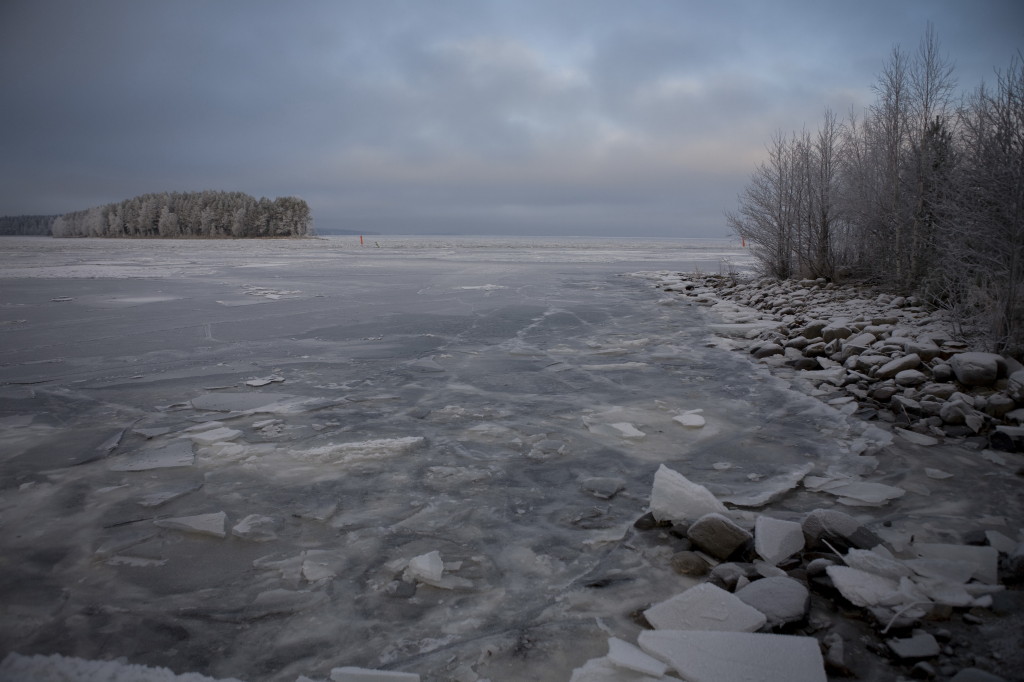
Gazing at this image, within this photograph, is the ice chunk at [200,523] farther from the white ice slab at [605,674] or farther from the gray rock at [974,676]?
the gray rock at [974,676]

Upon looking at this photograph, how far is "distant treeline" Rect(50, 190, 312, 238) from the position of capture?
7669cm

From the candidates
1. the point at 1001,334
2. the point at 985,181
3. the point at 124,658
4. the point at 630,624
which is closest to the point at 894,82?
the point at 985,181

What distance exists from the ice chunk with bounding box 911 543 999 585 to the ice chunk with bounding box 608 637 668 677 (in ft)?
4.15

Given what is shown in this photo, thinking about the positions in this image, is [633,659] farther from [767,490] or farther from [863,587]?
[767,490]

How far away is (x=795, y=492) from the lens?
281 centimetres

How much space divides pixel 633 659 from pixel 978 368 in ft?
13.6

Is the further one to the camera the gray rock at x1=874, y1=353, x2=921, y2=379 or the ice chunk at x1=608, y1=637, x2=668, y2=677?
the gray rock at x1=874, y1=353, x2=921, y2=379

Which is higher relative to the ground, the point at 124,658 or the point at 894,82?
the point at 894,82

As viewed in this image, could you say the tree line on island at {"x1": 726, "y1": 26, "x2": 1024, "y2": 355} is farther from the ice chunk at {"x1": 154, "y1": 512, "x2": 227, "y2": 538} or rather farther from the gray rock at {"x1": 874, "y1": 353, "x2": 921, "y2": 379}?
the ice chunk at {"x1": 154, "y1": 512, "x2": 227, "y2": 538}

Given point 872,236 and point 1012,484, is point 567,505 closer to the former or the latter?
point 1012,484

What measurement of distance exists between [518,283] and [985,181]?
10.4 metres

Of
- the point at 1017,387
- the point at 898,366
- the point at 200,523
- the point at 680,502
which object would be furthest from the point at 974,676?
the point at 898,366

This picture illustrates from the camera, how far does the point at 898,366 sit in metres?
4.54

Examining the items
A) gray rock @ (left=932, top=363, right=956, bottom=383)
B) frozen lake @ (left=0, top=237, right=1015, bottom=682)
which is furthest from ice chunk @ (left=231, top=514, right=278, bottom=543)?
gray rock @ (left=932, top=363, right=956, bottom=383)
